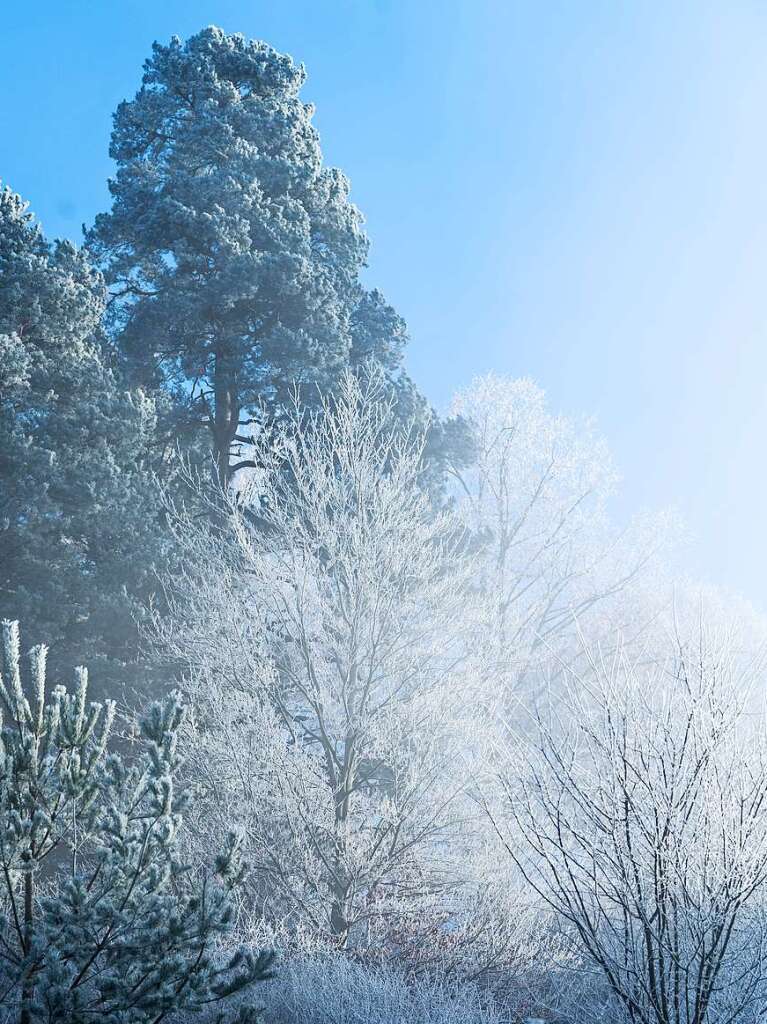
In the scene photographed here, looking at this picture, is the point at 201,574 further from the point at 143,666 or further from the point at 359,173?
the point at 359,173

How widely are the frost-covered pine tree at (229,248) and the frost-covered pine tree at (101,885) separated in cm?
1017

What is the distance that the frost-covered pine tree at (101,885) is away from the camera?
3.89m

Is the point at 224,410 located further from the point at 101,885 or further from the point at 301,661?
the point at 101,885

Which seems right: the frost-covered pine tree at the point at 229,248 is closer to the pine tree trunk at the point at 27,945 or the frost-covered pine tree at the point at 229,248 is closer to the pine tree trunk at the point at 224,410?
A: the pine tree trunk at the point at 224,410

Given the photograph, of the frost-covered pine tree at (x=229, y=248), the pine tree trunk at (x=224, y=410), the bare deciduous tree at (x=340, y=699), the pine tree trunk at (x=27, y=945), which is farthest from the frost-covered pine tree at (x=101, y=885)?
the pine tree trunk at (x=224, y=410)

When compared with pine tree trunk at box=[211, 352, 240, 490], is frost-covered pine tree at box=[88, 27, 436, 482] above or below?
above

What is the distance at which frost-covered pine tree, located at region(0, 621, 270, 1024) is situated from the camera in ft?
12.8

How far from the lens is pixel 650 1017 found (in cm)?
515

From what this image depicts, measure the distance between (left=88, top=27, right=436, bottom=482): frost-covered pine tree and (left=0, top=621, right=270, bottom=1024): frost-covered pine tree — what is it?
1017 cm

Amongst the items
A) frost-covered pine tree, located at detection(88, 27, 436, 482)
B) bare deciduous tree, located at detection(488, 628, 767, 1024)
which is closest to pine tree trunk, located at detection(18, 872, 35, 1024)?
bare deciduous tree, located at detection(488, 628, 767, 1024)

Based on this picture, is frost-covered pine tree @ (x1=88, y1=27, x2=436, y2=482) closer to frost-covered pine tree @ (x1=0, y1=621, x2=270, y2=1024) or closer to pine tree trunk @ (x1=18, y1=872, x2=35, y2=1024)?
frost-covered pine tree @ (x1=0, y1=621, x2=270, y2=1024)

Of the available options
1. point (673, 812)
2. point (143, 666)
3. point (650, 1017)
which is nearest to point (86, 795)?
point (673, 812)

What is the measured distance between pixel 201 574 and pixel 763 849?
8.28m

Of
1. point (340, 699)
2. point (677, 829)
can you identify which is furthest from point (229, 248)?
point (677, 829)
